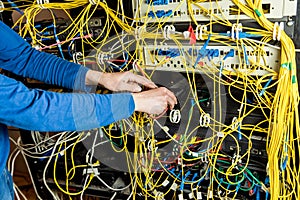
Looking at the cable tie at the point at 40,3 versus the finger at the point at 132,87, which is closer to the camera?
the finger at the point at 132,87

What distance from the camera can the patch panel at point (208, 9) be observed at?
825mm

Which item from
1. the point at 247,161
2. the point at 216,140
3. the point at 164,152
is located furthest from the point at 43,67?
the point at 247,161

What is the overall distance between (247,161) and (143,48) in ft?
1.63

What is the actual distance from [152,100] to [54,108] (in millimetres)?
258

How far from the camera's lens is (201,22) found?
978 millimetres

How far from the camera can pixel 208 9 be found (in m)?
0.93

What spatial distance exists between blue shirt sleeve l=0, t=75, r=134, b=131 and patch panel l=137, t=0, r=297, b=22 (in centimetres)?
33

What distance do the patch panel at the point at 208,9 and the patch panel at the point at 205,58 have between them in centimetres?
9

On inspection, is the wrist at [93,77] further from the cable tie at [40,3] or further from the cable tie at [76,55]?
the cable tie at [40,3]

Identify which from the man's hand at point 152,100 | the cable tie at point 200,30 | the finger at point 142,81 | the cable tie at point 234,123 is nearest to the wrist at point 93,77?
the finger at point 142,81

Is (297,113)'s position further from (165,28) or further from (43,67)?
(43,67)

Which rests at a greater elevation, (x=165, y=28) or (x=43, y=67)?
(x=165, y=28)

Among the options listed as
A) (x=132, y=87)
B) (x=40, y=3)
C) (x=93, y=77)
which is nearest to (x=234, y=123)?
(x=132, y=87)

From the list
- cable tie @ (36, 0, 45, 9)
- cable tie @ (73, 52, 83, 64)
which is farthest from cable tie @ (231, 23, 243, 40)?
cable tie @ (36, 0, 45, 9)
